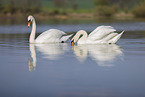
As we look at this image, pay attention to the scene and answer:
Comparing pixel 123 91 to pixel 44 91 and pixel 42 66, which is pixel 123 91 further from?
pixel 42 66

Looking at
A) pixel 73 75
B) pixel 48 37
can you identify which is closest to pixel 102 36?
pixel 48 37

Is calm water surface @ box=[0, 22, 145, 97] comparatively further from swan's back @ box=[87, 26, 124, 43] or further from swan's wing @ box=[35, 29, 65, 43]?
swan's wing @ box=[35, 29, 65, 43]

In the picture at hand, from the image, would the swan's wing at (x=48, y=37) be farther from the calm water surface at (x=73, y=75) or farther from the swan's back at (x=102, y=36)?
the calm water surface at (x=73, y=75)

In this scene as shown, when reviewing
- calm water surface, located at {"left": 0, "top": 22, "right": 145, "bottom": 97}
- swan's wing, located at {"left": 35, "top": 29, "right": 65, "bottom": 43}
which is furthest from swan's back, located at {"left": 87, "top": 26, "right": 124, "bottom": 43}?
calm water surface, located at {"left": 0, "top": 22, "right": 145, "bottom": 97}

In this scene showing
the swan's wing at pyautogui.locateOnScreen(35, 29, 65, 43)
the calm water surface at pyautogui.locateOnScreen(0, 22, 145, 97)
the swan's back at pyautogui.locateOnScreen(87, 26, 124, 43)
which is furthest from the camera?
the swan's wing at pyautogui.locateOnScreen(35, 29, 65, 43)

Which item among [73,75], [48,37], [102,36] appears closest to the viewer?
[73,75]

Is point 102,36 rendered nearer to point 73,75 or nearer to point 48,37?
point 48,37

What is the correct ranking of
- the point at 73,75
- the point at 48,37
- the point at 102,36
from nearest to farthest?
the point at 73,75 < the point at 102,36 < the point at 48,37

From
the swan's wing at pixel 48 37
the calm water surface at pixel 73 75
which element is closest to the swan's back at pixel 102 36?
the swan's wing at pixel 48 37

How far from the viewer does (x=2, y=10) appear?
267 ft

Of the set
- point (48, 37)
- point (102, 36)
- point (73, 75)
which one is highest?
point (48, 37)

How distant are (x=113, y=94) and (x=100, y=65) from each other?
2.71 metres

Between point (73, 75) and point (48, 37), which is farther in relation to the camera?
point (48, 37)

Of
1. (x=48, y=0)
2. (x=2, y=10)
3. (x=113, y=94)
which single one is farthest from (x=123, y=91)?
(x=48, y=0)
